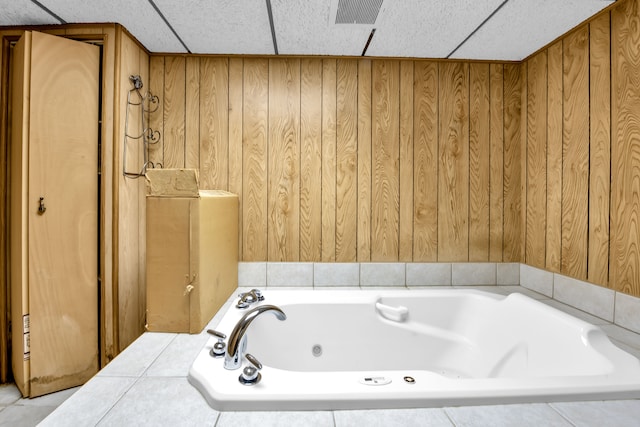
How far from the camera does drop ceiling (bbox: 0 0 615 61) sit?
1306 millimetres

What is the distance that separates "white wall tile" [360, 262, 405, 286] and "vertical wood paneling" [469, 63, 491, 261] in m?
0.46

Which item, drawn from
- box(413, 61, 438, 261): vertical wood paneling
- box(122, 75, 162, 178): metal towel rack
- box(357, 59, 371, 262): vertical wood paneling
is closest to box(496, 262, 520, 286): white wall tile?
box(413, 61, 438, 261): vertical wood paneling

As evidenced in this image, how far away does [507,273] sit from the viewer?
183cm

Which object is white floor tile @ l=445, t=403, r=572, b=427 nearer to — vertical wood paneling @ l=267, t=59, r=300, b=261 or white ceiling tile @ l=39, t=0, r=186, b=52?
vertical wood paneling @ l=267, t=59, r=300, b=261

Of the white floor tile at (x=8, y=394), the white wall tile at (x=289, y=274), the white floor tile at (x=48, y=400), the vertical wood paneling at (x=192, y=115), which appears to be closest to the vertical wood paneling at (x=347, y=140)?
the white wall tile at (x=289, y=274)

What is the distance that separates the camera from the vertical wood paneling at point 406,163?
179 centimetres

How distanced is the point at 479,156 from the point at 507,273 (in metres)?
0.74

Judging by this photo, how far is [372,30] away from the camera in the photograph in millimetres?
1489

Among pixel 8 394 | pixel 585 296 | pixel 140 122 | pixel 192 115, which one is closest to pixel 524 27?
pixel 585 296

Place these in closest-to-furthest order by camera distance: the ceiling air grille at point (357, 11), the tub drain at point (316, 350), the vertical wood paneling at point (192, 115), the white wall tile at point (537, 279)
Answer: the ceiling air grille at point (357, 11)
the tub drain at point (316, 350)
the white wall tile at point (537, 279)
the vertical wood paneling at point (192, 115)

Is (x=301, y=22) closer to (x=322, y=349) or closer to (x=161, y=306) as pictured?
(x=161, y=306)

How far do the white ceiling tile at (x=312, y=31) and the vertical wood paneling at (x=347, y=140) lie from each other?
122 millimetres

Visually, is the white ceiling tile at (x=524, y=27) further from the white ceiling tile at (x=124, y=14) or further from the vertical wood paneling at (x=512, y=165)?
the white ceiling tile at (x=124, y=14)

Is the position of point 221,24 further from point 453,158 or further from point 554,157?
point 554,157
